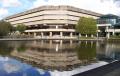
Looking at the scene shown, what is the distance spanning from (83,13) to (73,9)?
1383 centimetres

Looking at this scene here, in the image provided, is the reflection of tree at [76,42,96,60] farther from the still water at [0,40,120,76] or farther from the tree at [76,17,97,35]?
the tree at [76,17,97,35]

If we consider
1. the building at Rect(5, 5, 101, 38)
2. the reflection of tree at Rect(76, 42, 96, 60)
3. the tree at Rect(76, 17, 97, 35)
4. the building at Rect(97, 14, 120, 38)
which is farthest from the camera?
the building at Rect(97, 14, 120, 38)

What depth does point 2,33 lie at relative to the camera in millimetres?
114500

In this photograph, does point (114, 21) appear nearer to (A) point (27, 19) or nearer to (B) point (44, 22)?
(B) point (44, 22)

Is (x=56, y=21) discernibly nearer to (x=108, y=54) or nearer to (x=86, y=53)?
(x=86, y=53)

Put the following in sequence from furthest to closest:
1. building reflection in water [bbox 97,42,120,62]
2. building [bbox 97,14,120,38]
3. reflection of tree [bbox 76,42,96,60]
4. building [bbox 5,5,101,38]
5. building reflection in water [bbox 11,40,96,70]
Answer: building [bbox 97,14,120,38] → building [bbox 5,5,101,38] → reflection of tree [bbox 76,42,96,60] → building reflection in water [bbox 97,42,120,62] → building reflection in water [bbox 11,40,96,70]

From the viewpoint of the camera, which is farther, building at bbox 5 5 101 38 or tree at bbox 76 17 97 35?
building at bbox 5 5 101 38

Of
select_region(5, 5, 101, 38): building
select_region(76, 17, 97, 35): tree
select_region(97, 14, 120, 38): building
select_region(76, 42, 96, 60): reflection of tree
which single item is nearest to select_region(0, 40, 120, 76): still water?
select_region(76, 42, 96, 60): reflection of tree

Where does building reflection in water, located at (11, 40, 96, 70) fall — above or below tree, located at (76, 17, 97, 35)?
below

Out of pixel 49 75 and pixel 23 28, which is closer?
pixel 49 75

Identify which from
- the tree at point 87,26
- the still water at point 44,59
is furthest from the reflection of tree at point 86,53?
the tree at point 87,26

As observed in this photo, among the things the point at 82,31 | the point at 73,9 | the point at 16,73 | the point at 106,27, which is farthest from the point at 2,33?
the point at 16,73

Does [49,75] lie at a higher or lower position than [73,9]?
lower

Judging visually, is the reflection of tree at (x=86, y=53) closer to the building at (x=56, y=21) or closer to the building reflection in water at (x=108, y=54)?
the building reflection in water at (x=108, y=54)
